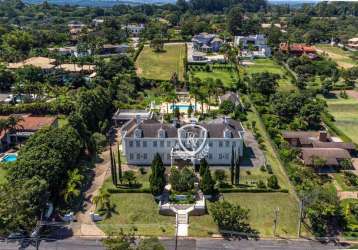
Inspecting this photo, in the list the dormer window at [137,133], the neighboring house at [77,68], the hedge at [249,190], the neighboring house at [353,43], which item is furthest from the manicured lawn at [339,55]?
the dormer window at [137,133]

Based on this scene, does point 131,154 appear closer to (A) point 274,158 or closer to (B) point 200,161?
(B) point 200,161

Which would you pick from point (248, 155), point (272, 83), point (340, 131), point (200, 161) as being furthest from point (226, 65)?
point (200, 161)

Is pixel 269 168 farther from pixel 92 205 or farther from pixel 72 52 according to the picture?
pixel 72 52

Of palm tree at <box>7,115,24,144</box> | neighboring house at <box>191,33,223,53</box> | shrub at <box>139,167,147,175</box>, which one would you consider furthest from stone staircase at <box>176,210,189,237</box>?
neighboring house at <box>191,33,223,53</box>

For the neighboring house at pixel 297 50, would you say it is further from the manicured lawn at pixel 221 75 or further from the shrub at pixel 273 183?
the shrub at pixel 273 183

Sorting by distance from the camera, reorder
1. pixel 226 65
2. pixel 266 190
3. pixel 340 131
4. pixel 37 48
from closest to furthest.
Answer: pixel 266 190, pixel 340 131, pixel 226 65, pixel 37 48

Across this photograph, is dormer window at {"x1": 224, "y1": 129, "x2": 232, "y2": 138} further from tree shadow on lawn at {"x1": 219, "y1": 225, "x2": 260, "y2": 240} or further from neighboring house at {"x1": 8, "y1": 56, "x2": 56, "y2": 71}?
neighboring house at {"x1": 8, "y1": 56, "x2": 56, "y2": 71}

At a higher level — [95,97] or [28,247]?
[95,97]
